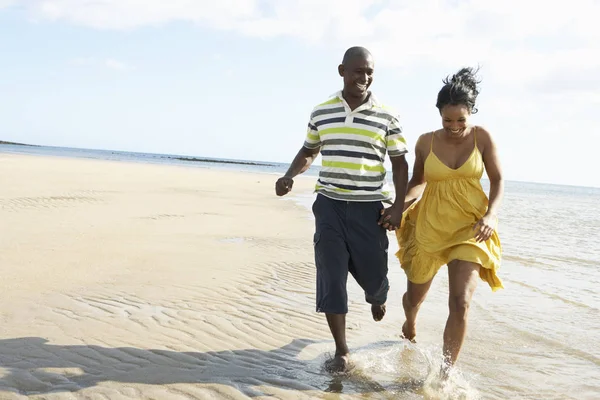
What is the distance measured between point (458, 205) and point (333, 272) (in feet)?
3.05

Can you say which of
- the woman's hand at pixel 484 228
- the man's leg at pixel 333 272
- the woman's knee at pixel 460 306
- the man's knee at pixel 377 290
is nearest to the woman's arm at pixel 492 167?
the woman's hand at pixel 484 228

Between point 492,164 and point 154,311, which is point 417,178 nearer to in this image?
point 492,164

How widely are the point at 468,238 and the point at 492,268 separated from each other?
0.80ft

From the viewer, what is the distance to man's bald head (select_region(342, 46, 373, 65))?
3869mm

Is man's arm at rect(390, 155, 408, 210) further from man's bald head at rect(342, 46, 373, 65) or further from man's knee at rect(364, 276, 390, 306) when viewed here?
man's bald head at rect(342, 46, 373, 65)

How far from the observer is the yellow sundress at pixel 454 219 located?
3.81 metres

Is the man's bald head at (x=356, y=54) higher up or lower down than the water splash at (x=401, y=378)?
higher up

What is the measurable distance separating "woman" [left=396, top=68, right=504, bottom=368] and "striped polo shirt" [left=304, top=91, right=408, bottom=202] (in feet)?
0.98

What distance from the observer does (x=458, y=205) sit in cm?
388

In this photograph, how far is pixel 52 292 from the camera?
5332mm

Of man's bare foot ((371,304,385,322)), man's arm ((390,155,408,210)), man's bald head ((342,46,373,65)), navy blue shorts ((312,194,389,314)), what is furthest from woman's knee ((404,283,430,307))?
man's bald head ((342,46,373,65))

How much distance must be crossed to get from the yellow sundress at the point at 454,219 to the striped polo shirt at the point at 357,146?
0.30 meters

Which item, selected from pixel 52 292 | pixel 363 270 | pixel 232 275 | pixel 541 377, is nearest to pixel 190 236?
pixel 232 275

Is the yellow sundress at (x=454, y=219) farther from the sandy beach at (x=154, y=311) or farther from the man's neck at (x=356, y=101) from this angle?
the sandy beach at (x=154, y=311)
